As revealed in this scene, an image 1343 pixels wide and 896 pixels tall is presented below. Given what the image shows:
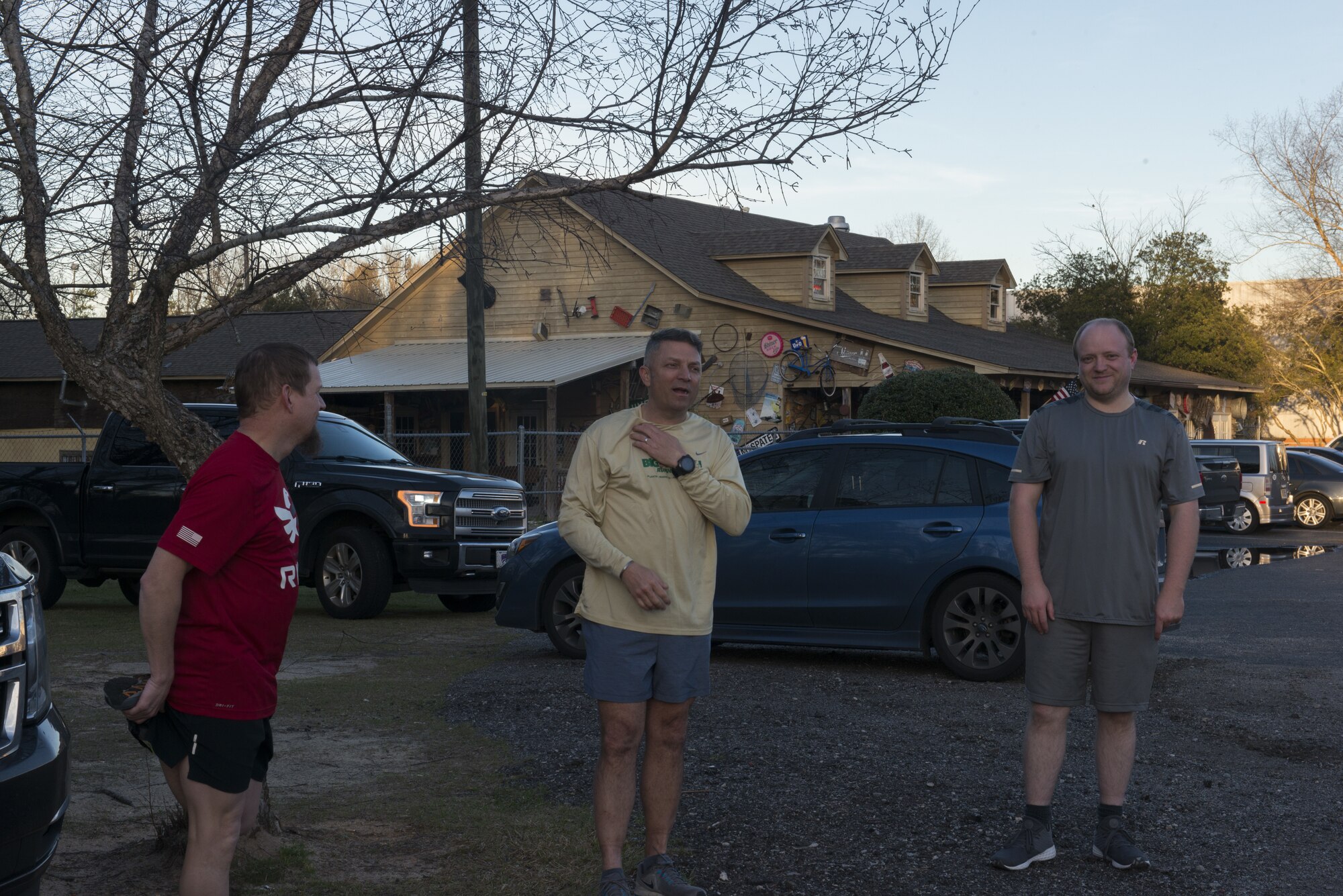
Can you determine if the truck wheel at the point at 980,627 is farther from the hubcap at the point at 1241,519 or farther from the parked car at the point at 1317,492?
the parked car at the point at 1317,492

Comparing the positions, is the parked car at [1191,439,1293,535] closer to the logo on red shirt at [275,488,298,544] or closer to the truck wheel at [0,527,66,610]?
the truck wheel at [0,527,66,610]

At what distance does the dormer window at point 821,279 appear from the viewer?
32500mm

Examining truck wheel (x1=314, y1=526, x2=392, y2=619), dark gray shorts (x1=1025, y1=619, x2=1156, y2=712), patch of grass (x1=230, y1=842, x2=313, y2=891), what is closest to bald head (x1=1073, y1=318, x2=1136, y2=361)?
dark gray shorts (x1=1025, y1=619, x2=1156, y2=712)

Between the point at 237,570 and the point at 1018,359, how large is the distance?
29159 mm

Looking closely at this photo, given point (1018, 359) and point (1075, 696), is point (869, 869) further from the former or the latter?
point (1018, 359)

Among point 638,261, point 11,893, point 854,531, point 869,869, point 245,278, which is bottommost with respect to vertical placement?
point 869,869

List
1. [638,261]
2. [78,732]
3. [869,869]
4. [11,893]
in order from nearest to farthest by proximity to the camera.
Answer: [11,893] < [869,869] < [78,732] < [638,261]

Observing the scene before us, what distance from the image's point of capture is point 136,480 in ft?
43.6

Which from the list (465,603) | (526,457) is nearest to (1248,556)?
(465,603)

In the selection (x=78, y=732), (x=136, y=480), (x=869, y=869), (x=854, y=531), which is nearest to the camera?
(x=869, y=869)

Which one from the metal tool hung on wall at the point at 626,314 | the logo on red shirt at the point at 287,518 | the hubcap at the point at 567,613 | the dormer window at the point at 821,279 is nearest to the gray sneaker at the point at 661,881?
the logo on red shirt at the point at 287,518

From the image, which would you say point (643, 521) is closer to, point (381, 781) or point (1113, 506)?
point (1113, 506)

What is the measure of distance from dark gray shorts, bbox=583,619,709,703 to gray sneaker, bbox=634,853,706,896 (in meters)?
0.55

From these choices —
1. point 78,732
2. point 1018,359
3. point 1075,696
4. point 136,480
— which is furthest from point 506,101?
point 1018,359
